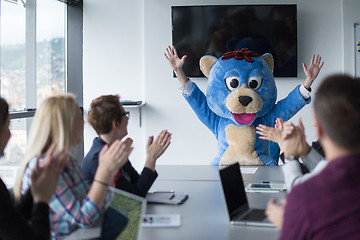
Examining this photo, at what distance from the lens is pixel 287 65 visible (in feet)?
16.9

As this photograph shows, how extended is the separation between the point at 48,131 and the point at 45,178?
28 centimetres

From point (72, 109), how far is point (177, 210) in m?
0.69

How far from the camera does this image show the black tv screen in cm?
512

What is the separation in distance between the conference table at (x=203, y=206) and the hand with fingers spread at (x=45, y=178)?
0.40 meters

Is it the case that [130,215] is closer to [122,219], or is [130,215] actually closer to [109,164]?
[122,219]

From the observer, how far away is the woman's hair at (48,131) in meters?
1.76

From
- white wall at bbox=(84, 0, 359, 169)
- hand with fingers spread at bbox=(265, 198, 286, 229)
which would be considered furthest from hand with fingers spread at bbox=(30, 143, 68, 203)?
white wall at bbox=(84, 0, 359, 169)

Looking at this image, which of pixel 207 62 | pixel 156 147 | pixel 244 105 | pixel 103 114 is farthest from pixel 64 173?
pixel 207 62

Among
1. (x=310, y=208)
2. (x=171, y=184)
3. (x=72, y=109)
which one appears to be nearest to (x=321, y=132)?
(x=310, y=208)

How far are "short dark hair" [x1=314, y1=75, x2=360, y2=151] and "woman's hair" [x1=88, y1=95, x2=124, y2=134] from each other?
138cm

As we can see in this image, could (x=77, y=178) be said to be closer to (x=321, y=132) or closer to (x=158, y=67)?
(x=321, y=132)

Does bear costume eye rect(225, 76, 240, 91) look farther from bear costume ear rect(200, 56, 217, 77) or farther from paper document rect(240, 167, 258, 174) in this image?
paper document rect(240, 167, 258, 174)

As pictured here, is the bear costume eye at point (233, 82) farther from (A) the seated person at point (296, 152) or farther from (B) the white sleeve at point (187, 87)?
(A) the seated person at point (296, 152)

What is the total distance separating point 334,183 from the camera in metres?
1.22
